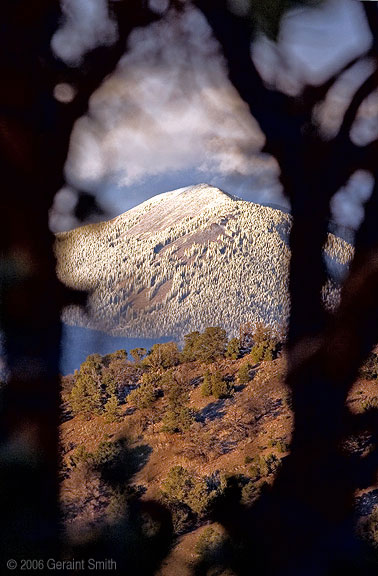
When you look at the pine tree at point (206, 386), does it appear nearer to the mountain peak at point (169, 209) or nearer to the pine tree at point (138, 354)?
the pine tree at point (138, 354)

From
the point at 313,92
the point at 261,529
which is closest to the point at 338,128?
the point at 313,92

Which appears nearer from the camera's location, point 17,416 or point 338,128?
point 17,416

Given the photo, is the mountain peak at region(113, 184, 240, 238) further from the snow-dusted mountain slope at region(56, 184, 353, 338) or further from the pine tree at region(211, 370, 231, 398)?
the pine tree at region(211, 370, 231, 398)

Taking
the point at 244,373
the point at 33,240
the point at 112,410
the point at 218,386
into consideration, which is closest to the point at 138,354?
the point at 112,410

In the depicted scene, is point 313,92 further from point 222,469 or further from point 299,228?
point 222,469

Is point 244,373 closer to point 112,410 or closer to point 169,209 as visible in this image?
point 112,410

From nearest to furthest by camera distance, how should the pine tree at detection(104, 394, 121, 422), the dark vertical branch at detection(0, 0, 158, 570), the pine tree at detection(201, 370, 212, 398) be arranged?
the dark vertical branch at detection(0, 0, 158, 570)
the pine tree at detection(104, 394, 121, 422)
the pine tree at detection(201, 370, 212, 398)

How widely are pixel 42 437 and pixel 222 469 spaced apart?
34.1 inches

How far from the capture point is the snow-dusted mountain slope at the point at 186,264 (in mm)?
2588

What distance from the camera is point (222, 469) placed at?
2.50m

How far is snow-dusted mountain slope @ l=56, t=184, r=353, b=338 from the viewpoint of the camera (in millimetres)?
2588

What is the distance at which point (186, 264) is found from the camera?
2.68 metres

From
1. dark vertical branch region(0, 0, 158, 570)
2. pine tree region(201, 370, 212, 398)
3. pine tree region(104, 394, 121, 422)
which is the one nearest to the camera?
dark vertical branch region(0, 0, 158, 570)

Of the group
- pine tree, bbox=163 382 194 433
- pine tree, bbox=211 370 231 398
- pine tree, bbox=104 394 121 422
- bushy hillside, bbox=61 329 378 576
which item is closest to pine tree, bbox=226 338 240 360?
bushy hillside, bbox=61 329 378 576
